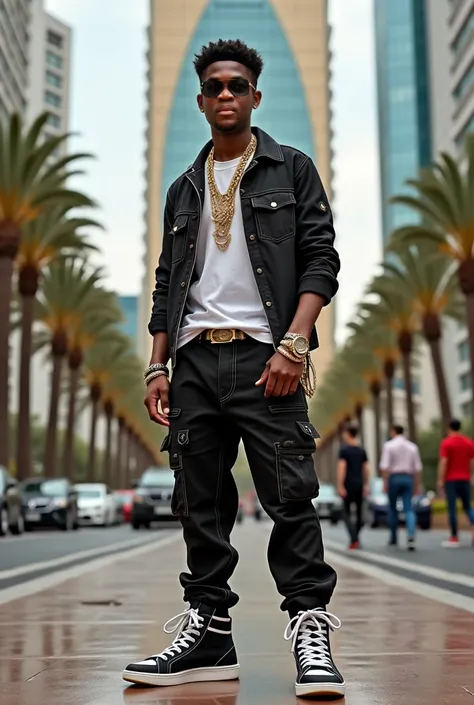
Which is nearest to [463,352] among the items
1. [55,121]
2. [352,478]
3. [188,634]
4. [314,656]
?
[55,121]

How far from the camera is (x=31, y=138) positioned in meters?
30.4

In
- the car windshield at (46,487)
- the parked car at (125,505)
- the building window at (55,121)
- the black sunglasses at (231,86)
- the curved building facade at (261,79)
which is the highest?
the curved building facade at (261,79)

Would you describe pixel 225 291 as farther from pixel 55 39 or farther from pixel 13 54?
pixel 55 39

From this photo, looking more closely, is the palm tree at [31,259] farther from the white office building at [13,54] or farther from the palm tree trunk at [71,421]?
the white office building at [13,54]

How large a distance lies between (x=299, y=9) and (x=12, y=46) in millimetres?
111287

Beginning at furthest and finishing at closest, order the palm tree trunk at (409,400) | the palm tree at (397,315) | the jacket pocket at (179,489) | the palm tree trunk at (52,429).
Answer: the palm tree trunk at (409,400) → the palm tree at (397,315) → the palm tree trunk at (52,429) → the jacket pocket at (179,489)

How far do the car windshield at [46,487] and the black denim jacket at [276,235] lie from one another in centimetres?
2543

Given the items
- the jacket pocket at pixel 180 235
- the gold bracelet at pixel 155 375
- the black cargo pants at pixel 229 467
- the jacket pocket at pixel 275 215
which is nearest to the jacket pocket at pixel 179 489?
the black cargo pants at pixel 229 467

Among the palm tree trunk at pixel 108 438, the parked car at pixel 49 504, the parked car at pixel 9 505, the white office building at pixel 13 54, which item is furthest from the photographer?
the white office building at pixel 13 54

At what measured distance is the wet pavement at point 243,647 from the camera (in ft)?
11.7

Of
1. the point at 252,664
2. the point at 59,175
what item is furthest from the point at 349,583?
the point at 59,175

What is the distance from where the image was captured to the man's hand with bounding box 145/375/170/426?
409 cm

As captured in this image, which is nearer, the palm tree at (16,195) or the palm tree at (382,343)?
the palm tree at (16,195)

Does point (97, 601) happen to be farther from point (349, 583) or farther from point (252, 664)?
point (252, 664)
